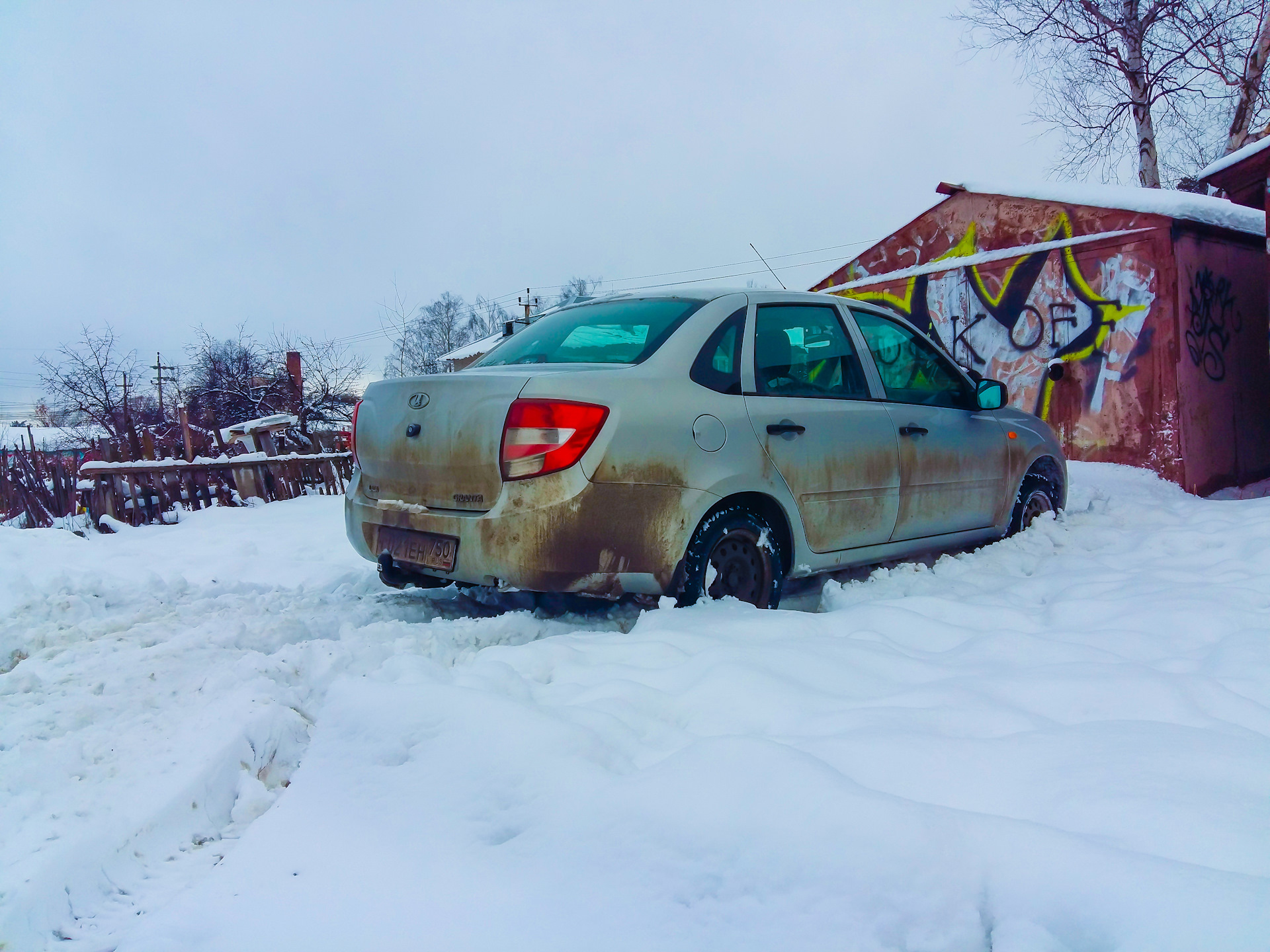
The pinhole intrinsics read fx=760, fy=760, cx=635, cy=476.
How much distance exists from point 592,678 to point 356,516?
64.7 inches

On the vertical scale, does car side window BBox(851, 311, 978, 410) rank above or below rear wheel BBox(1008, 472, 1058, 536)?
above

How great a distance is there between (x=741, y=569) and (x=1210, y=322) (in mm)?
6921

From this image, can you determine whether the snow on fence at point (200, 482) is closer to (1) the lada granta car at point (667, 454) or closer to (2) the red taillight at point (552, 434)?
(1) the lada granta car at point (667, 454)

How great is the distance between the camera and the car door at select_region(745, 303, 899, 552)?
326cm

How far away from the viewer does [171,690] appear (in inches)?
87.7

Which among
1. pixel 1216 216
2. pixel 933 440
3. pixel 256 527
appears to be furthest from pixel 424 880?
pixel 1216 216

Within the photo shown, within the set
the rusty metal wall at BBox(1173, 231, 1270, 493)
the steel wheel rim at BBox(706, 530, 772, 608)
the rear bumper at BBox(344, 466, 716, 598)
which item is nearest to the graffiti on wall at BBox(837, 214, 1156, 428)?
the rusty metal wall at BBox(1173, 231, 1270, 493)

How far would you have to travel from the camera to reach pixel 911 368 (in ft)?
13.6

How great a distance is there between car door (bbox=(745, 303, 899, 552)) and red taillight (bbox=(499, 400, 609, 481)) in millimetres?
781

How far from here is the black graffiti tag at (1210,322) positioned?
7215mm

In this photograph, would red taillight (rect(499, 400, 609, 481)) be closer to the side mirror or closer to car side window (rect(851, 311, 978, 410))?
car side window (rect(851, 311, 978, 410))

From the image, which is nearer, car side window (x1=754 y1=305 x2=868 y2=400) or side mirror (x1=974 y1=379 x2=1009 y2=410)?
car side window (x1=754 y1=305 x2=868 y2=400)

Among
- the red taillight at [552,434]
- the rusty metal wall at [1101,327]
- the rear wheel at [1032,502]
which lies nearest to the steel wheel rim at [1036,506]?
the rear wheel at [1032,502]

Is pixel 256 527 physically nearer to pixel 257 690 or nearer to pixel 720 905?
pixel 257 690
